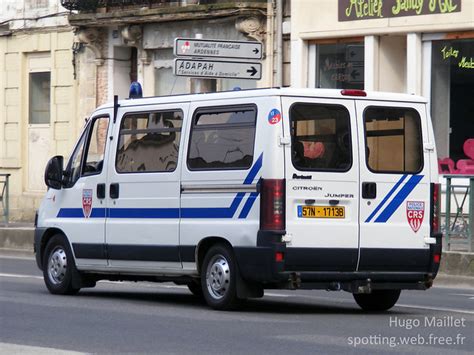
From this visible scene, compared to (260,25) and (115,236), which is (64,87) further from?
(115,236)

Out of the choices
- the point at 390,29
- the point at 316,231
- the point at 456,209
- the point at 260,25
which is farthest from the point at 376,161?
the point at 260,25

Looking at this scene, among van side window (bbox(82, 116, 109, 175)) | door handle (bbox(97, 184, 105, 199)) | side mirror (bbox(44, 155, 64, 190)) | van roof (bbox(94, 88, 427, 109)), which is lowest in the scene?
door handle (bbox(97, 184, 105, 199))

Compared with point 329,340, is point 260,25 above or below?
above

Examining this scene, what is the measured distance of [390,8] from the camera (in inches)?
1102

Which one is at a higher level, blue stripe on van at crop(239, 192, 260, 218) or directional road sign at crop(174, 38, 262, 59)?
directional road sign at crop(174, 38, 262, 59)

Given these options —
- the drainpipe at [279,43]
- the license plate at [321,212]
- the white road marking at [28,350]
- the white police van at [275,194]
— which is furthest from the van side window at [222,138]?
the drainpipe at [279,43]

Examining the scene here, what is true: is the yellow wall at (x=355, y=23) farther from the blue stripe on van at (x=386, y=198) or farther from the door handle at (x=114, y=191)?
the blue stripe on van at (x=386, y=198)

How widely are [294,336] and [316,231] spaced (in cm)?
232

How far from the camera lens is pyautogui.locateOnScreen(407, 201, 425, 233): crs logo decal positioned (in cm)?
1495

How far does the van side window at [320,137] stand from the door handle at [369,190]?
0.82ft

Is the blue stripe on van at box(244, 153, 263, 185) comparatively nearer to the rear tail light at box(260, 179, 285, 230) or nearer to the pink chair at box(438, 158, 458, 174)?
the rear tail light at box(260, 179, 285, 230)

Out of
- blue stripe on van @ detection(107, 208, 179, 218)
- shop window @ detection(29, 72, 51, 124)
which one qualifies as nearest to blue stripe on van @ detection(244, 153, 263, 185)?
blue stripe on van @ detection(107, 208, 179, 218)

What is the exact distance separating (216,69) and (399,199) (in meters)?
8.84

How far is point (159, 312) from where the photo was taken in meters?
14.5
